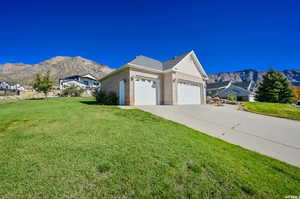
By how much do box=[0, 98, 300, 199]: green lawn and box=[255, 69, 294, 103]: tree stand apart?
2733 cm

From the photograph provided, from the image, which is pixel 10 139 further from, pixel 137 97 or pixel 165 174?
pixel 137 97

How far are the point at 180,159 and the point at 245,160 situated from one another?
1639 millimetres

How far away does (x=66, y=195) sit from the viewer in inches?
67.1

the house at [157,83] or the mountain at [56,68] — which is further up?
the mountain at [56,68]

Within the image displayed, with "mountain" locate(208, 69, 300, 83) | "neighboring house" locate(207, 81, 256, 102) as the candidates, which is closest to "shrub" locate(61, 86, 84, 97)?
"neighboring house" locate(207, 81, 256, 102)

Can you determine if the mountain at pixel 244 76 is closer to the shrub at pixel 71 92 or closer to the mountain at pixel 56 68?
the mountain at pixel 56 68

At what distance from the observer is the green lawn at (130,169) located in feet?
6.14

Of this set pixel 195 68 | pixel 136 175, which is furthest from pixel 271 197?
pixel 195 68

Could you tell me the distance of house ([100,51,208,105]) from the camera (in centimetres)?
1061

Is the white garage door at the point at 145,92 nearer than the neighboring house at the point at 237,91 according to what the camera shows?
Yes

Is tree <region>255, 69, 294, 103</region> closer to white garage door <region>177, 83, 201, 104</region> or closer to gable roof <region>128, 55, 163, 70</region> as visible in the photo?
white garage door <region>177, 83, 201, 104</region>

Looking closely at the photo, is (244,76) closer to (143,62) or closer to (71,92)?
(143,62)

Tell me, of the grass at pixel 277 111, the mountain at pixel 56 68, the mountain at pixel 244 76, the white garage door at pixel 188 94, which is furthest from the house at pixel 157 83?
the mountain at pixel 244 76

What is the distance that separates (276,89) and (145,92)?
2583 cm
